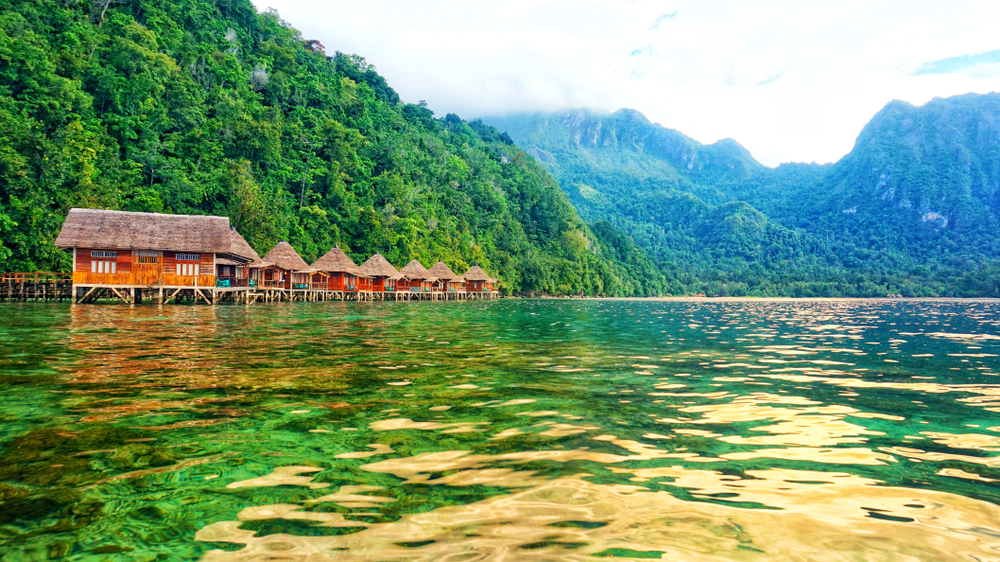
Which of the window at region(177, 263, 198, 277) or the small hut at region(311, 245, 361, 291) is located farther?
the small hut at region(311, 245, 361, 291)

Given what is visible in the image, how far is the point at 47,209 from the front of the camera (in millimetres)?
34250

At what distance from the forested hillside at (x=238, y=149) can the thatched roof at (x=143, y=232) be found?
15.4 feet

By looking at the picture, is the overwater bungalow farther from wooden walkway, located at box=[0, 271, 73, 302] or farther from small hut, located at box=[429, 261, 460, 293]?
small hut, located at box=[429, 261, 460, 293]

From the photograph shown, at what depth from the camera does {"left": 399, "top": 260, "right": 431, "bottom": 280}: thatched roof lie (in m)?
56.9

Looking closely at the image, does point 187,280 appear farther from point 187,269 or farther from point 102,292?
point 102,292

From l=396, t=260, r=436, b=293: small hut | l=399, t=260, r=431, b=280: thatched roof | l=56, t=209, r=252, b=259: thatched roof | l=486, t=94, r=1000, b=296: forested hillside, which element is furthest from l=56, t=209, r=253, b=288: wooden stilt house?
l=486, t=94, r=1000, b=296: forested hillside

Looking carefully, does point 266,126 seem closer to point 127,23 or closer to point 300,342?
point 127,23

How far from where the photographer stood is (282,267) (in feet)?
141

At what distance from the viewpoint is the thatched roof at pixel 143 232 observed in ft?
100

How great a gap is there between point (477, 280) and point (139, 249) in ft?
133

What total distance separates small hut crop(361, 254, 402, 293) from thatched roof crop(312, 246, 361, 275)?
222cm

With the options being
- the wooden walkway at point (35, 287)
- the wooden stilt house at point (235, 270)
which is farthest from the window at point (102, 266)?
the wooden stilt house at point (235, 270)

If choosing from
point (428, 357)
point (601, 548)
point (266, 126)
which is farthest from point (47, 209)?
point (601, 548)

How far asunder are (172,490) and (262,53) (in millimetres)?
84325
